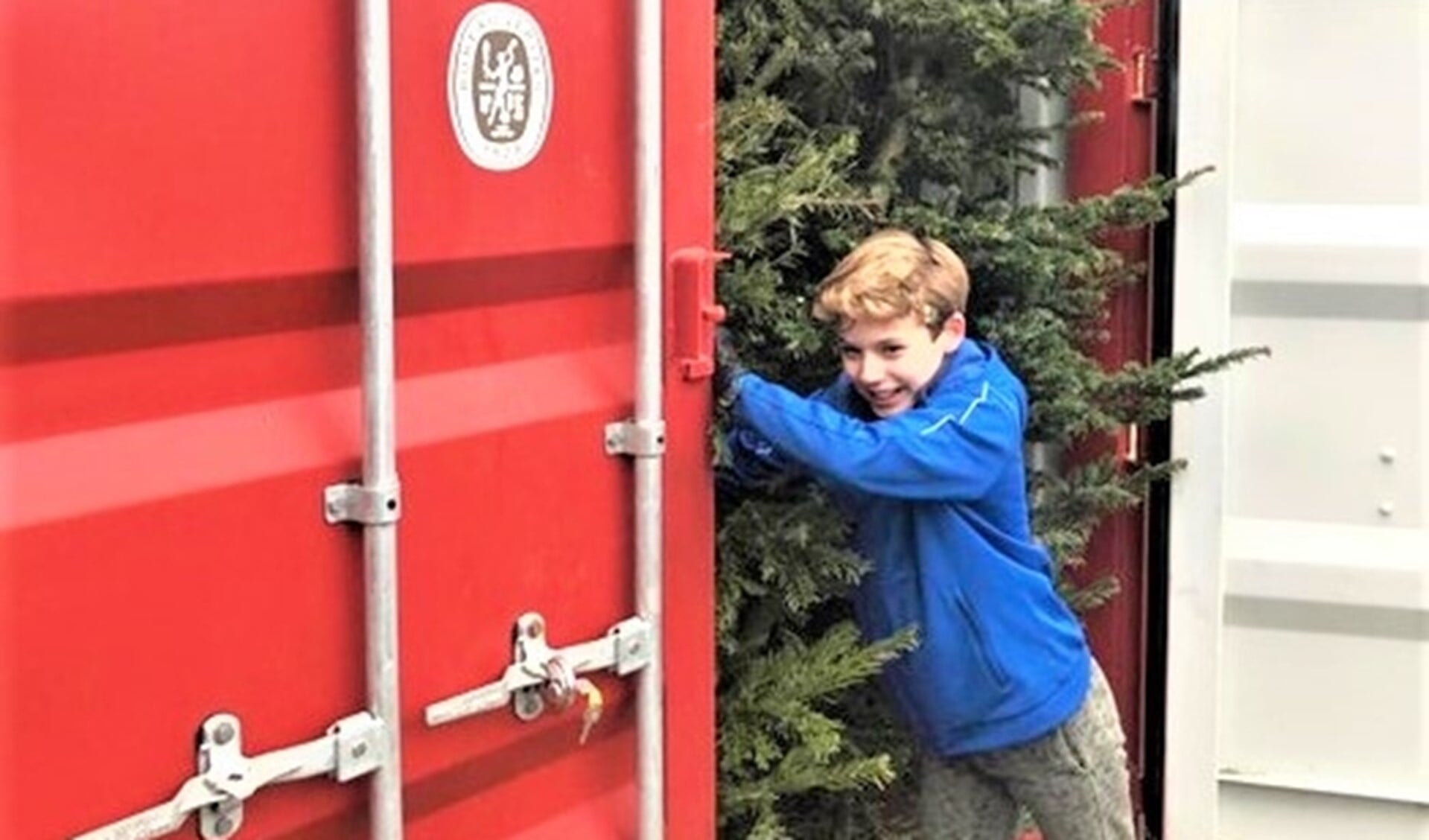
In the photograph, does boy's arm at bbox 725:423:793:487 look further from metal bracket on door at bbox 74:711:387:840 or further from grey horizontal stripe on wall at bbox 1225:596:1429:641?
grey horizontal stripe on wall at bbox 1225:596:1429:641

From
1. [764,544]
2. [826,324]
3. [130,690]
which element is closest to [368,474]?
[130,690]

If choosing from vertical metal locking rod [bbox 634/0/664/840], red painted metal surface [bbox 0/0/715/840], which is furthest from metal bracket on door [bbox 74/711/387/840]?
vertical metal locking rod [bbox 634/0/664/840]

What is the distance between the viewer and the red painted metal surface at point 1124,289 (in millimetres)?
3523

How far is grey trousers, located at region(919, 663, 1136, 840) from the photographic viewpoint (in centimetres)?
303

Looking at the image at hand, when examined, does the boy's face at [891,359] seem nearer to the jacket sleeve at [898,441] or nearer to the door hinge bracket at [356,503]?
the jacket sleeve at [898,441]

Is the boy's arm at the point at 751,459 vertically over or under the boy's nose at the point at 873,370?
under

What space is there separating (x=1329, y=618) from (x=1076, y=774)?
786mm

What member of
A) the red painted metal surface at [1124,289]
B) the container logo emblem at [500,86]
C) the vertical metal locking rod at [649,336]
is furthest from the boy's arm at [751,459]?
the red painted metal surface at [1124,289]

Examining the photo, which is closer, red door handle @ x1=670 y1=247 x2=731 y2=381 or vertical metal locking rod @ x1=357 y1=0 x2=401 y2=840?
vertical metal locking rod @ x1=357 y1=0 x2=401 y2=840

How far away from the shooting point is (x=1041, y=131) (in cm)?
344

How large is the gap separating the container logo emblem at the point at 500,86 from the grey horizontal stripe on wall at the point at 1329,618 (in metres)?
1.97

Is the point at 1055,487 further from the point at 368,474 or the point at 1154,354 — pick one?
the point at 368,474

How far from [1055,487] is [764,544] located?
2.77 feet

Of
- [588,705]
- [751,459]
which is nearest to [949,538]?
[751,459]
